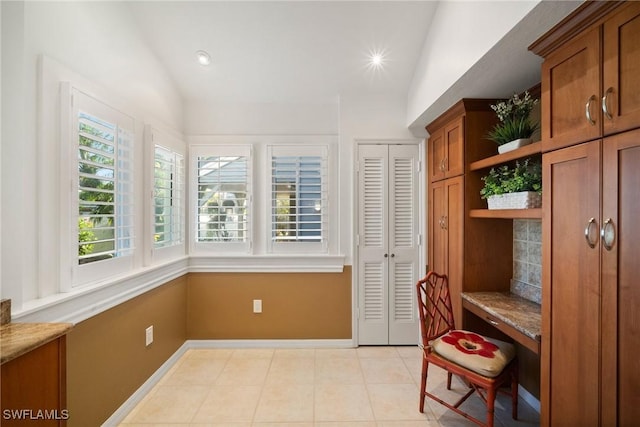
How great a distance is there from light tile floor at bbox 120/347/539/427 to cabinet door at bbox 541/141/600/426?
2.77 feet

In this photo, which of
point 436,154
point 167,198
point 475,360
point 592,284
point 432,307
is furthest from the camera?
point 436,154

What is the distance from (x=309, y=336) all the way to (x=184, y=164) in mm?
2181

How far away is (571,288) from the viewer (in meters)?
1.30

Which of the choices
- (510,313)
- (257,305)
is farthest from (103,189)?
(510,313)

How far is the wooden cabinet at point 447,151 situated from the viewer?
2.32m

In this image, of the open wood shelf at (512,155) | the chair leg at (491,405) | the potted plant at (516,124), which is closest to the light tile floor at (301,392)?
the chair leg at (491,405)

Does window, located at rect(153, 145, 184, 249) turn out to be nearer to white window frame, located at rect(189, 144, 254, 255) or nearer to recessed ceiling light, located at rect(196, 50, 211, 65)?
white window frame, located at rect(189, 144, 254, 255)

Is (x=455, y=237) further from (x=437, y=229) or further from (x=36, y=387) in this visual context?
(x=36, y=387)

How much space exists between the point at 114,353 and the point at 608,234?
2.74m

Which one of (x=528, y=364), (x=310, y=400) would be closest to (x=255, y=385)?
(x=310, y=400)

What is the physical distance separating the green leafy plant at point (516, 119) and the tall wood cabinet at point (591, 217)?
0.43m

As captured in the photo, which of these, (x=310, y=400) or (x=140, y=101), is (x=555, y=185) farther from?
(x=140, y=101)

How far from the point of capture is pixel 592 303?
1.20 meters

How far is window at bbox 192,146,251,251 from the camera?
2994 mm
